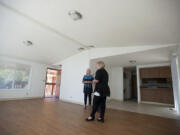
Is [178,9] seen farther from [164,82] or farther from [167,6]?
[164,82]

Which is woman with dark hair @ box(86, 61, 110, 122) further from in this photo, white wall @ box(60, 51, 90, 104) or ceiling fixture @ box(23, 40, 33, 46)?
ceiling fixture @ box(23, 40, 33, 46)

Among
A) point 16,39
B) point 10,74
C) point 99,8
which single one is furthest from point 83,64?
point 10,74

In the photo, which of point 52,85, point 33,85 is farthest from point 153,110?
point 52,85

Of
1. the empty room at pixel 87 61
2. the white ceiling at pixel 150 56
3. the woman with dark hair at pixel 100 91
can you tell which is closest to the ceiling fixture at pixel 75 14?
the empty room at pixel 87 61

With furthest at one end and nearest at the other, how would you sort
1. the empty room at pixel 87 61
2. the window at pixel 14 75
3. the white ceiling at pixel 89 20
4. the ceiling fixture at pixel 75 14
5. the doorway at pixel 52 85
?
the doorway at pixel 52 85 < the window at pixel 14 75 < the ceiling fixture at pixel 75 14 < the empty room at pixel 87 61 < the white ceiling at pixel 89 20

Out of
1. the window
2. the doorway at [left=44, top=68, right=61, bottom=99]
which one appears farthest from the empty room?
the doorway at [left=44, top=68, right=61, bottom=99]

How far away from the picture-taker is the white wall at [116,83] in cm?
643

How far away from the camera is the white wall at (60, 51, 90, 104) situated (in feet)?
16.0

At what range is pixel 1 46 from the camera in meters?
4.07

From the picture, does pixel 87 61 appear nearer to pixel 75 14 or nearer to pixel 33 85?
pixel 75 14

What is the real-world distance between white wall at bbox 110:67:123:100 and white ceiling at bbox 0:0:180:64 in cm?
398

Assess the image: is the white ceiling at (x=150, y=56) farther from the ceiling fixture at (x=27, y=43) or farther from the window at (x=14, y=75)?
the window at (x=14, y=75)

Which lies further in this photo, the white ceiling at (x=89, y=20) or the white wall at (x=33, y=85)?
the white wall at (x=33, y=85)

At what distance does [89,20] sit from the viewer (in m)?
2.45
